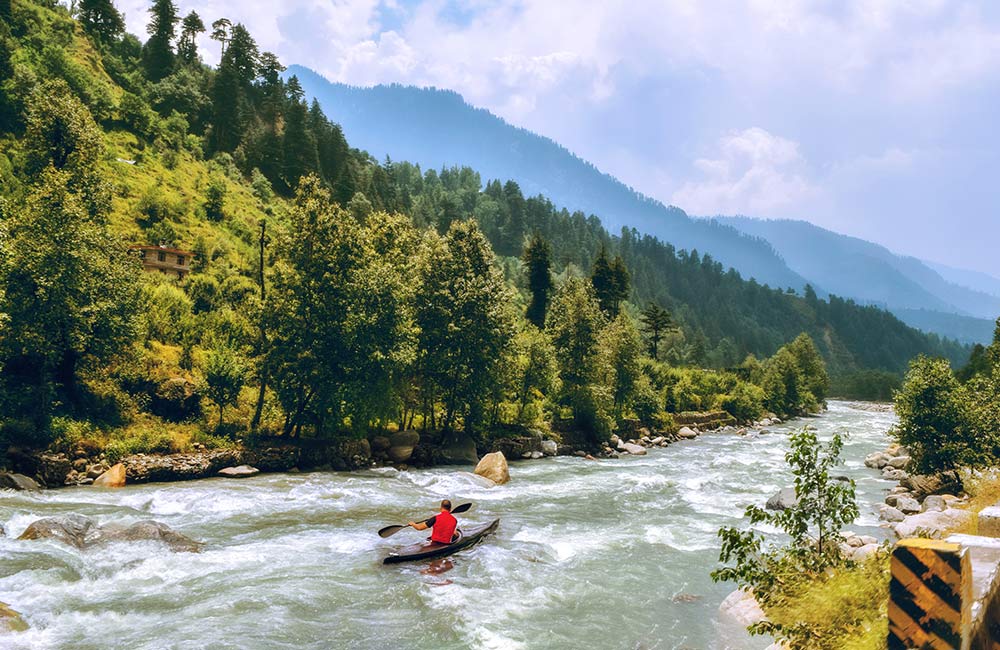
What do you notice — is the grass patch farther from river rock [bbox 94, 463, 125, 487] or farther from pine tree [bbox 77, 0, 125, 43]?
pine tree [bbox 77, 0, 125, 43]

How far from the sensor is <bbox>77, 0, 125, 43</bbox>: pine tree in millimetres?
83938

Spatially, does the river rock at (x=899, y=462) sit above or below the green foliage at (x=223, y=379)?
below

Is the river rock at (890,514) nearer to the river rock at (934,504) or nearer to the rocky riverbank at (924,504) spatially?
the rocky riverbank at (924,504)

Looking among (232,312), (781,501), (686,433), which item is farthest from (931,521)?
(232,312)

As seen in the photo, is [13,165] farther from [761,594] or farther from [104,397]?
Result: [761,594]

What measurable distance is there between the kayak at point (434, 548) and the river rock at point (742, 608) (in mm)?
7130

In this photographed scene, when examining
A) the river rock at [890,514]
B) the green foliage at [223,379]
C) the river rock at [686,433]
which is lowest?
the river rock at [686,433]

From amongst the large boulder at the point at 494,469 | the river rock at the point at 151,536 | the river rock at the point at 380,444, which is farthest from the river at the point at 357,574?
the river rock at the point at 380,444

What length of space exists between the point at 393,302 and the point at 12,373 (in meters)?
17.1

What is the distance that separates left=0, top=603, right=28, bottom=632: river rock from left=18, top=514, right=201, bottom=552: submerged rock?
4.15 meters

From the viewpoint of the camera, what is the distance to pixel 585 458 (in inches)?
1581

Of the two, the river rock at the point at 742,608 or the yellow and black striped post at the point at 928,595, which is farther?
the river rock at the point at 742,608

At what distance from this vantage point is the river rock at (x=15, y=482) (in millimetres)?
21016

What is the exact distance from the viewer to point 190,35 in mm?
101438
